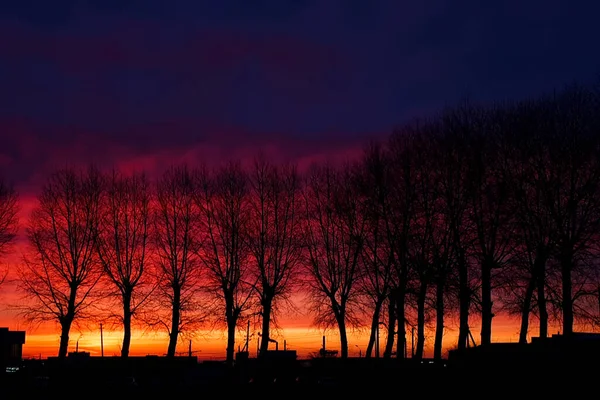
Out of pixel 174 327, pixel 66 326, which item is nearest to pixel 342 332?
pixel 174 327

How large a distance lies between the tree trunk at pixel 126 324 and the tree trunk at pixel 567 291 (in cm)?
3763

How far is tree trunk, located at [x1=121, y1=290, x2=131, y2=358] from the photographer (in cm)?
7119

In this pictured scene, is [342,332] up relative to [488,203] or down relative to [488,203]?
down

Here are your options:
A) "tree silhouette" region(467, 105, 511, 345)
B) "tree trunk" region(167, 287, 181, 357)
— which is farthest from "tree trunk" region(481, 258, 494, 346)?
"tree trunk" region(167, 287, 181, 357)

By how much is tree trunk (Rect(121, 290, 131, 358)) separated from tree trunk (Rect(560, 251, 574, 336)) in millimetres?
37627

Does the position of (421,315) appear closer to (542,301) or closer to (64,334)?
(542,301)

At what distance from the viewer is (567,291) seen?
56.6 meters

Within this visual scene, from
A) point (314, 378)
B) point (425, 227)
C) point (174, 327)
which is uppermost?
point (425, 227)

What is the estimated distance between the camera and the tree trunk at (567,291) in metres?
55.8

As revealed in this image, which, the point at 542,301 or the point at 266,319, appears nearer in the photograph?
the point at 542,301

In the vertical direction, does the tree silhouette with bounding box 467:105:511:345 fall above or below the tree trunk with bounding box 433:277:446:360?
above

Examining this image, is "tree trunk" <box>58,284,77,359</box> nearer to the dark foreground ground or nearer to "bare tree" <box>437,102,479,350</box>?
the dark foreground ground

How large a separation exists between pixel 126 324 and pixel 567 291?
38334 millimetres

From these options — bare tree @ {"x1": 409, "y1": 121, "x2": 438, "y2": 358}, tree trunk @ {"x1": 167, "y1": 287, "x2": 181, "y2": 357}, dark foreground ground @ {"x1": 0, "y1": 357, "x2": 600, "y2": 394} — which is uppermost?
bare tree @ {"x1": 409, "y1": 121, "x2": 438, "y2": 358}
